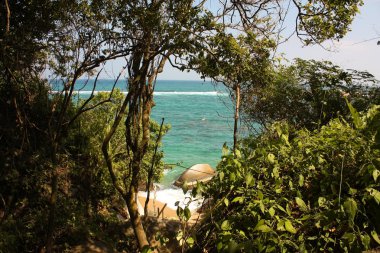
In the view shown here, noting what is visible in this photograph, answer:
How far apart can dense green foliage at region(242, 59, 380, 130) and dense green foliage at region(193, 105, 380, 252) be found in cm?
566

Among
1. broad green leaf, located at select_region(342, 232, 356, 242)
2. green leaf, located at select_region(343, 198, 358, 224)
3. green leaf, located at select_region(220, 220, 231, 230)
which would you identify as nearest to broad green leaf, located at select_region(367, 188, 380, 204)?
green leaf, located at select_region(343, 198, 358, 224)

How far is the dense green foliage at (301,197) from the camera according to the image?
213 centimetres

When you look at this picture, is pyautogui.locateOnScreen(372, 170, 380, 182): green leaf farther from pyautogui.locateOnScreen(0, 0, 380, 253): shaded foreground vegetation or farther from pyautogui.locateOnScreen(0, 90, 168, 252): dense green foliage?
pyautogui.locateOnScreen(0, 90, 168, 252): dense green foliage

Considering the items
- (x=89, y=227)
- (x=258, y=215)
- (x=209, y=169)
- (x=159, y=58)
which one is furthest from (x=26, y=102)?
(x=209, y=169)

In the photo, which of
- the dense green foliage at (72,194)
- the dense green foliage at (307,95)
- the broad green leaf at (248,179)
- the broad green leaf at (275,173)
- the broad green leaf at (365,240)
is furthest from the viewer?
the dense green foliage at (307,95)

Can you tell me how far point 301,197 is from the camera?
243 cm

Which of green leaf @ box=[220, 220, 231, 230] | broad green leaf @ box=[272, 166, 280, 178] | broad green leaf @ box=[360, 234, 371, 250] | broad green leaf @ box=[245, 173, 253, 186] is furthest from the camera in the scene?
broad green leaf @ box=[272, 166, 280, 178]

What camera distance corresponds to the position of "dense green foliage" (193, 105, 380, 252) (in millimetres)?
2129

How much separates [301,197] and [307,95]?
26.2 feet

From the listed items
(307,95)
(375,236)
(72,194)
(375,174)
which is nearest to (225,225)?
(375,236)

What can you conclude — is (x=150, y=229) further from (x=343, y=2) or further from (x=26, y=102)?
(x=343, y=2)

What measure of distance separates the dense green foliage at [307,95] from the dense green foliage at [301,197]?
18.6 feet

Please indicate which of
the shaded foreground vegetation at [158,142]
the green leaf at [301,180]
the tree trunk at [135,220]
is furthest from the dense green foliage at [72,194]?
the green leaf at [301,180]

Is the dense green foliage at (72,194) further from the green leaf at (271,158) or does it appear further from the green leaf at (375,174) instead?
the green leaf at (375,174)
